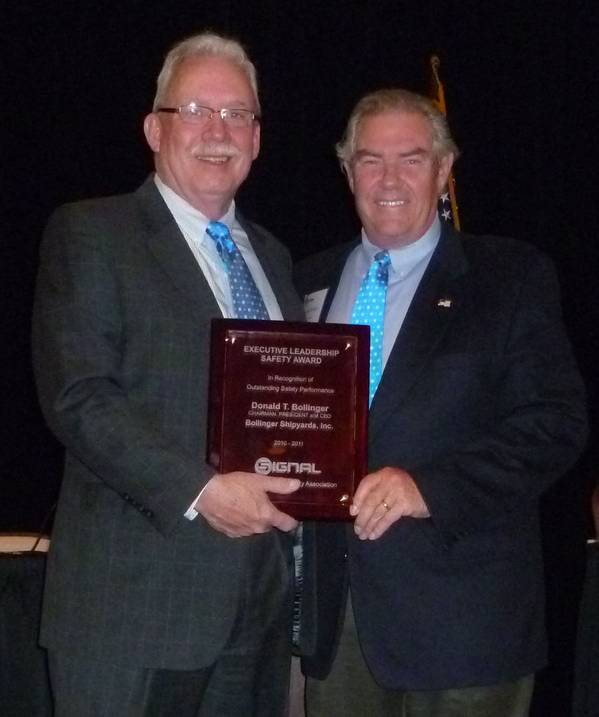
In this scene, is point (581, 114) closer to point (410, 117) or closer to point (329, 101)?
point (329, 101)

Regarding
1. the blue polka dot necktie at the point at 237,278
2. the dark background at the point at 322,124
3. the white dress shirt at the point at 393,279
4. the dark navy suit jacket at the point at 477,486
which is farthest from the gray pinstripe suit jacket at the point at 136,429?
the dark background at the point at 322,124

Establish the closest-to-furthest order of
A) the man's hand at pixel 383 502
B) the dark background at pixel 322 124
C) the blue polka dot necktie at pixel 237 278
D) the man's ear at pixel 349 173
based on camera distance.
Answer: the man's hand at pixel 383 502 → the blue polka dot necktie at pixel 237 278 → the man's ear at pixel 349 173 → the dark background at pixel 322 124

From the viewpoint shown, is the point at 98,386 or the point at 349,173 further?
the point at 349,173

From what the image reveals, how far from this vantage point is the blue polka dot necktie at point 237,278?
2604 millimetres

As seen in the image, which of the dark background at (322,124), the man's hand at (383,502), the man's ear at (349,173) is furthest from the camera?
the dark background at (322,124)

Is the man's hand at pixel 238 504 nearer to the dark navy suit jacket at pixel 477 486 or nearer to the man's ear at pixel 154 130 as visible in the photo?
the dark navy suit jacket at pixel 477 486

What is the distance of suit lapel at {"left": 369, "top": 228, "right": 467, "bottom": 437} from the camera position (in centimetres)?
266

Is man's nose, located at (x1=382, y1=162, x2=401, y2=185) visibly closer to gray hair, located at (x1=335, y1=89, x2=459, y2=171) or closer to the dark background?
gray hair, located at (x1=335, y1=89, x2=459, y2=171)

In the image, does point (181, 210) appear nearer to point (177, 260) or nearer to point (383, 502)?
point (177, 260)

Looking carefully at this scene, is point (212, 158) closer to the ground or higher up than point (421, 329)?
higher up

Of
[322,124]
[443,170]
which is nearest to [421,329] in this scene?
[443,170]

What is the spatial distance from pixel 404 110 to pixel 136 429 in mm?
1068

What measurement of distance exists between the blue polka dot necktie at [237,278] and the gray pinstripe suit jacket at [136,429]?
0.12 metres

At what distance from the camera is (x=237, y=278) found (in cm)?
263
